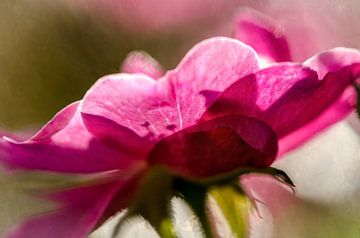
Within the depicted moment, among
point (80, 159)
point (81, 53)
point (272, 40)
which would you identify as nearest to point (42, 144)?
point (80, 159)

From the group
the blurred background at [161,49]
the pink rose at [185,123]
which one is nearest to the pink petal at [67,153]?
the pink rose at [185,123]

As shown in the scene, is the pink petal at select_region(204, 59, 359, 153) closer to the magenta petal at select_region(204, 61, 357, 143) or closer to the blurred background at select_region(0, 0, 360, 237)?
the magenta petal at select_region(204, 61, 357, 143)

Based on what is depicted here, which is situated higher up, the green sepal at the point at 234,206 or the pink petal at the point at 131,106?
the pink petal at the point at 131,106

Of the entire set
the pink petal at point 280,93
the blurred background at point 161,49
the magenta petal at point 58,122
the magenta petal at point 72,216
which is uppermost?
the pink petal at point 280,93

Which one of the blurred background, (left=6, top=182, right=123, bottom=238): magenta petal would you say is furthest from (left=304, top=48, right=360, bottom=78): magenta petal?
the blurred background

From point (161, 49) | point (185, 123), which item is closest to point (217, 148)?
point (185, 123)

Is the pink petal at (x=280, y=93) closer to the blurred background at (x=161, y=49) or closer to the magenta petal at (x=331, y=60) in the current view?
the magenta petal at (x=331, y=60)

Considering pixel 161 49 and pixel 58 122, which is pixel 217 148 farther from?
pixel 161 49

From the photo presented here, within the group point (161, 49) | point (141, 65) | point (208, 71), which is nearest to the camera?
point (208, 71)
